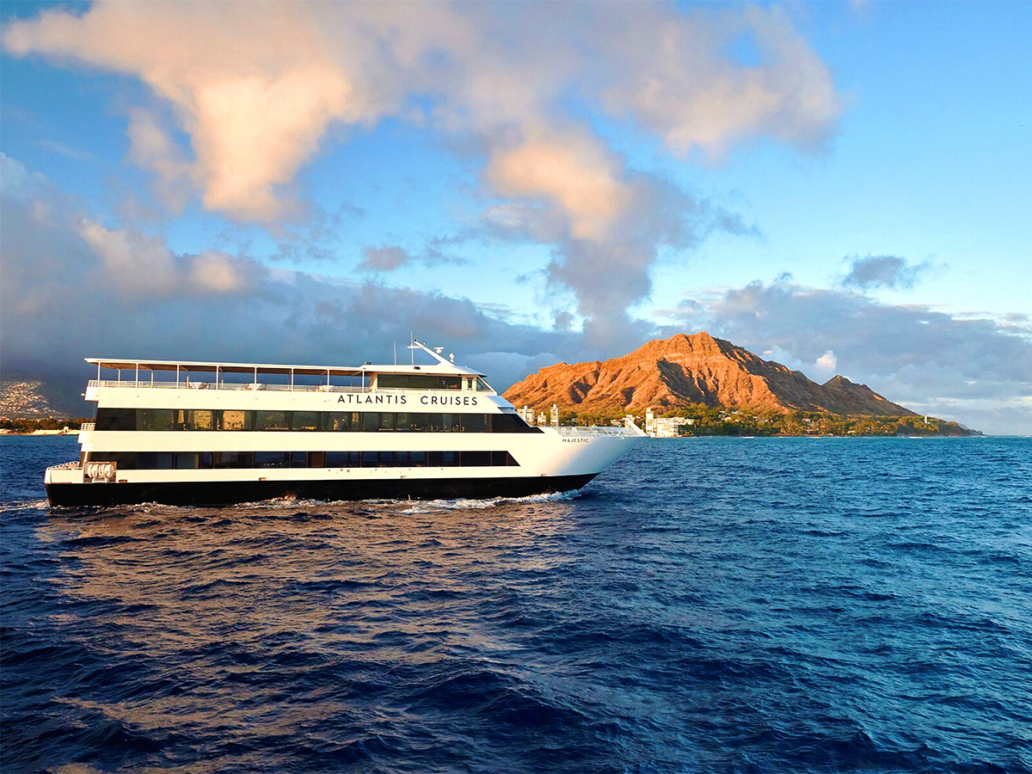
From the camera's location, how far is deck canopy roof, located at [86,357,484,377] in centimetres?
2697

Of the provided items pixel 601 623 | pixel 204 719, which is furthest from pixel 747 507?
pixel 204 719

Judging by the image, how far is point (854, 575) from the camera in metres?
17.4

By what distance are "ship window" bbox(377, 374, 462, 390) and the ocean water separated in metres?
7.89

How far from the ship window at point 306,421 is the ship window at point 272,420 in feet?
1.04

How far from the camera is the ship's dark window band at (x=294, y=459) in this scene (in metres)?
26.0

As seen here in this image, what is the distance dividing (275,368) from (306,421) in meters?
3.07

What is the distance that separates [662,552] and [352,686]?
13.2m

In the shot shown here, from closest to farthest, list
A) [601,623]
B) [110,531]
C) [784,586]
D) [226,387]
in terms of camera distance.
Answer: [601,623] < [784,586] < [110,531] < [226,387]

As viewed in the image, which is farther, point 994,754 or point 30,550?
point 30,550

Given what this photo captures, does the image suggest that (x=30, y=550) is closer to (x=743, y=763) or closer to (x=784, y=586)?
(x=743, y=763)

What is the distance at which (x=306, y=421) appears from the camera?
27.4 metres

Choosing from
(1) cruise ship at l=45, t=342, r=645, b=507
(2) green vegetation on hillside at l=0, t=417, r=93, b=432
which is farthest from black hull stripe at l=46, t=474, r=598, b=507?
(2) green vegetation on hillside at l=0, t=417, r=93, b=432

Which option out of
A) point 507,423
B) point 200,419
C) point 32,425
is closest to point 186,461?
point 200,419

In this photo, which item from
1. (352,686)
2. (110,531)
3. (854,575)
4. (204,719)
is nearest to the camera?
(204,719)
